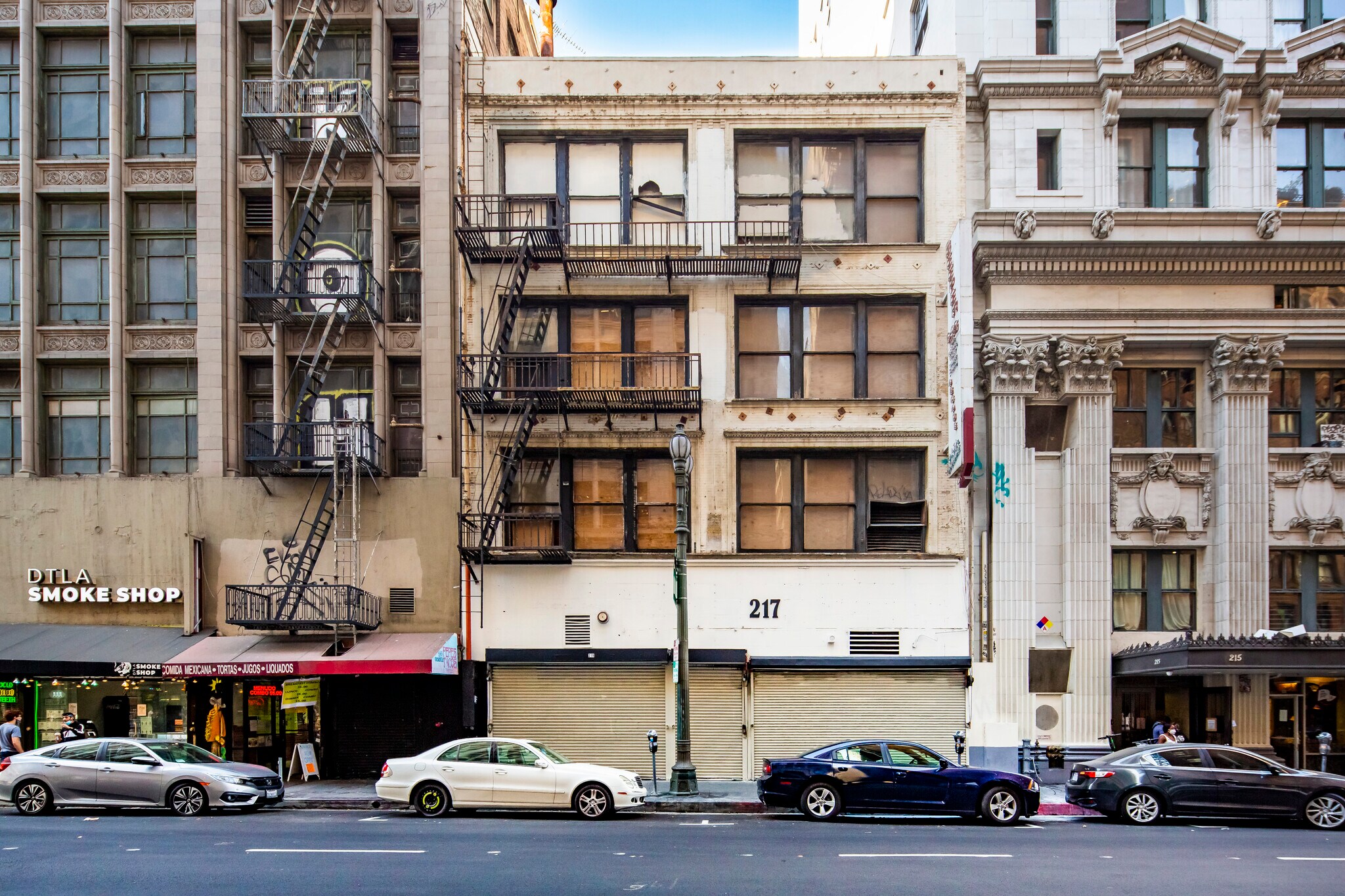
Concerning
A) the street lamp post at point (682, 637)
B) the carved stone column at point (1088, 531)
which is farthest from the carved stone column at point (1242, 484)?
the street lamp post at point (682, 637)

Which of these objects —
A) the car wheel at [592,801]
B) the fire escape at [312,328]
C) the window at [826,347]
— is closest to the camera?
the car wheel at [592,801]

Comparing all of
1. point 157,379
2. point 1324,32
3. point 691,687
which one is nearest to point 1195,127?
point 1324,32

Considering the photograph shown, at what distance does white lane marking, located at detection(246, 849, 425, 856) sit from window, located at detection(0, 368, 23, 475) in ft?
48.4

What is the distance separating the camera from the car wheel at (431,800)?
59.6 ft

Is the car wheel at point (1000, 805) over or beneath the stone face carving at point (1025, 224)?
beneath

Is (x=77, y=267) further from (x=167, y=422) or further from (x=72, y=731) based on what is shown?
(x=72, y=731)

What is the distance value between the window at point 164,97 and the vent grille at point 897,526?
17.4 meters

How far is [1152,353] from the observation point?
24.5 m

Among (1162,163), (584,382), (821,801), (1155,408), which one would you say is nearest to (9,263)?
(584,382)

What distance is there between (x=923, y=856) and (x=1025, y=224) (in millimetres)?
14070

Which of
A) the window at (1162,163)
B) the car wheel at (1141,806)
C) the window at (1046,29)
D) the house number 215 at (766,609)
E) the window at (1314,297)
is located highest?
the window at (1046,29)

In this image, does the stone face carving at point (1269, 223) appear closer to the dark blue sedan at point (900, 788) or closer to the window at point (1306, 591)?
the window at point (1306, 591)

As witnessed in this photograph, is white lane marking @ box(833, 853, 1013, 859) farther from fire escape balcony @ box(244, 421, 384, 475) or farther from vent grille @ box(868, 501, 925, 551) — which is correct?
fire escape balcony @ box(244, 421, 384, 475)

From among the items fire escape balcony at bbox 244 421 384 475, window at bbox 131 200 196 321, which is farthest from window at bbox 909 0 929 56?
window at bbox 131 200 196 321
